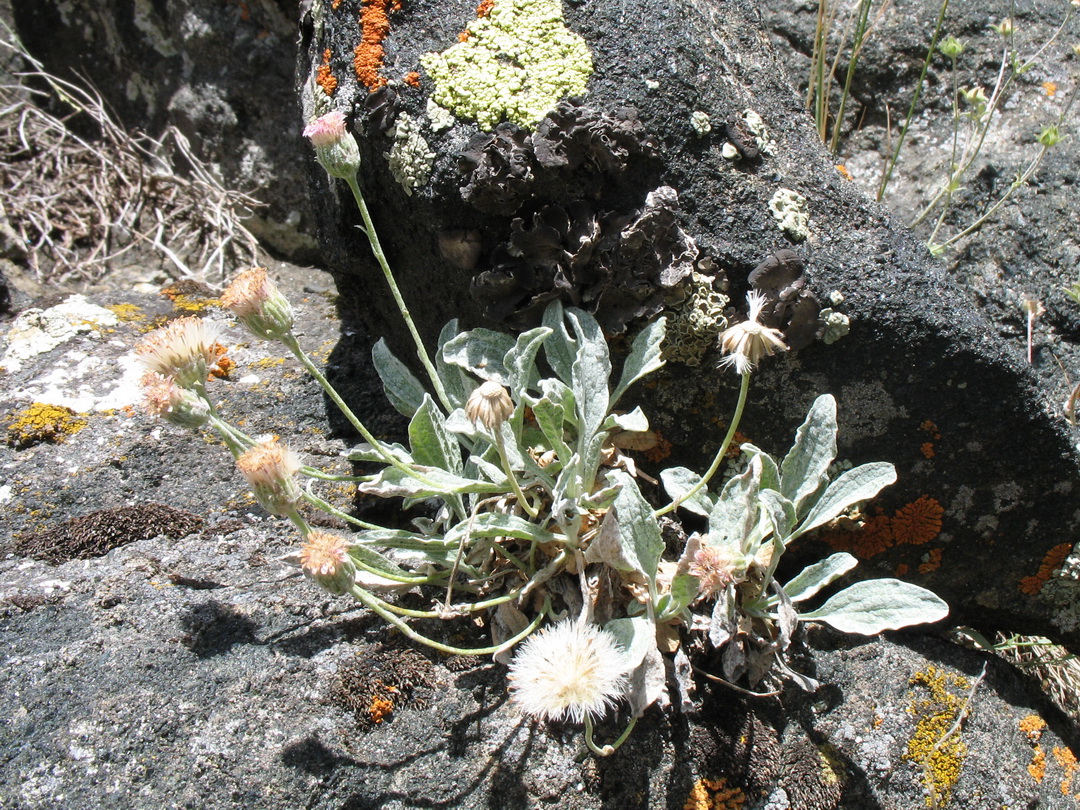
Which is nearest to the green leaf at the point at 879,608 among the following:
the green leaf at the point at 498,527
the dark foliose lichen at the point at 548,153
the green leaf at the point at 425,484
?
the green leaf at the point at 498,527

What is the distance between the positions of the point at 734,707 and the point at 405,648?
0.73 metres

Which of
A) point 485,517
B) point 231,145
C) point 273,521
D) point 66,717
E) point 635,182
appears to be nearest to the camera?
point 66,717

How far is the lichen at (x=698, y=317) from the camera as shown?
1979mm

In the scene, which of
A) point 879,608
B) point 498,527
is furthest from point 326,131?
point 879,608

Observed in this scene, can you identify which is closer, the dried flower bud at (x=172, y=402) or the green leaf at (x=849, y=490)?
the dried flower bud at (x=172, y=402)

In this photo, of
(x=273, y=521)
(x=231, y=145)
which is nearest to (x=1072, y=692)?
(x=273, y=521)

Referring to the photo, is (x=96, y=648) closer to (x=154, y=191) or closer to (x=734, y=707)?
(x=734, y=707)

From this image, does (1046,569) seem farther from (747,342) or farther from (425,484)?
(425,484)

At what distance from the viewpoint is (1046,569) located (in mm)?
2131

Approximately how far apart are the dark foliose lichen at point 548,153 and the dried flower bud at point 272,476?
773mm

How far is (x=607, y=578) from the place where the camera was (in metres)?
1.82

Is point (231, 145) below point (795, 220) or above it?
below

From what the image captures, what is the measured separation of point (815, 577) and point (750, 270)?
0.74 m

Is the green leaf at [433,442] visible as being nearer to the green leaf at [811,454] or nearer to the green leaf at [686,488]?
the green leaf at [686,488]
